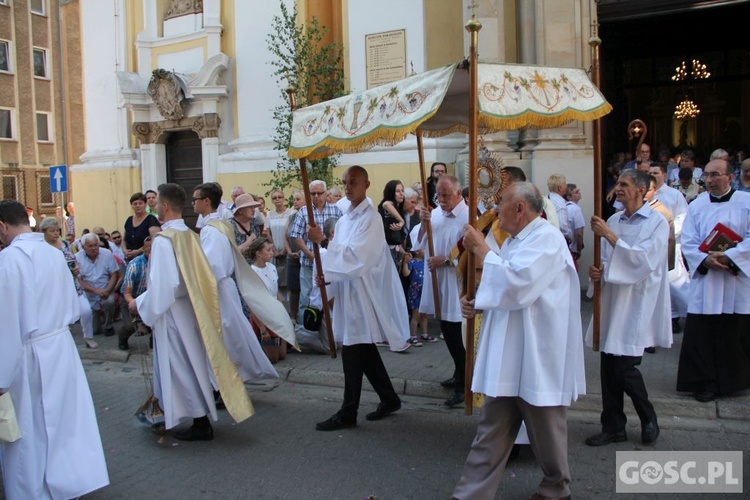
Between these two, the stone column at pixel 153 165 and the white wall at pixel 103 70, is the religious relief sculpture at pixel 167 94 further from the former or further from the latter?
the white wall at pixel 103 70

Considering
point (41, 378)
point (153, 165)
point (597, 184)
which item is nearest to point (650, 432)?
point (597, 184)

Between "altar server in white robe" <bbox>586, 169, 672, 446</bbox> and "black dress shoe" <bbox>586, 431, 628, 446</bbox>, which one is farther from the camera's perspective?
"black dress shoe" <bbox>586, 431, 628, 446</bbox>

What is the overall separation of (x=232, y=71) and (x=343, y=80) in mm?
2677

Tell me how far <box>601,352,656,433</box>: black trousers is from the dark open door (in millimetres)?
11422

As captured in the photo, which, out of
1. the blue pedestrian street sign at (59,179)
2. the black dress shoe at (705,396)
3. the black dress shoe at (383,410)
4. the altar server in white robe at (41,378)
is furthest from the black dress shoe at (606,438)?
the blue pedestrian street sign at (59,179)

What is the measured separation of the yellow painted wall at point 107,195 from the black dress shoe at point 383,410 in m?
11.4

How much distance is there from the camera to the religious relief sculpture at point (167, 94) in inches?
590

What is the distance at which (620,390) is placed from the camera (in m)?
5.42

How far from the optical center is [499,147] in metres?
11.5

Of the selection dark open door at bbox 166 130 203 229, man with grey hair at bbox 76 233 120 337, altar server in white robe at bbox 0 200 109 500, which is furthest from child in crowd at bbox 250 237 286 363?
dark open door at bbox 166 130 203 229

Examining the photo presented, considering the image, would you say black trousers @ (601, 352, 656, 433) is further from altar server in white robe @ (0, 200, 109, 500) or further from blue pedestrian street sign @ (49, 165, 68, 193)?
blue pedestrian street sign @ (49, 165, 68, 193)

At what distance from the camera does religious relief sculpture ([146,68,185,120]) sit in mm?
14977

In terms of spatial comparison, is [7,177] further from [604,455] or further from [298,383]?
[604,455]

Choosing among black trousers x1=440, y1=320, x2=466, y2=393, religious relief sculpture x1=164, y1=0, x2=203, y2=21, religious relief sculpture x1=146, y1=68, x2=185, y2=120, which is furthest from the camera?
religious relief sculpture x1=164, y1=0, x2=203, y2=21
